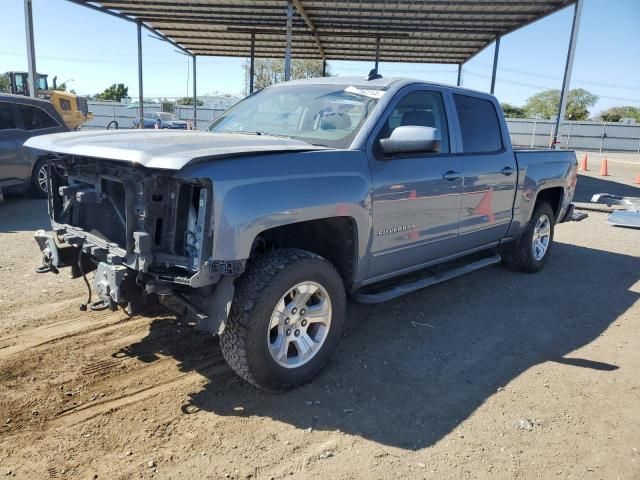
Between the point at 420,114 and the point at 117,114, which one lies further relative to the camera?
the point at 117,114

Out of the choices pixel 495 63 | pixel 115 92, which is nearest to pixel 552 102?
pixel 115 92

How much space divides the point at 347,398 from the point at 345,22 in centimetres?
1346

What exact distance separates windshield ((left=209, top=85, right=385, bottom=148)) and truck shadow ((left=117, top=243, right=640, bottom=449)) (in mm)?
1685

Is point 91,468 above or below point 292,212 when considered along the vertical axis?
below

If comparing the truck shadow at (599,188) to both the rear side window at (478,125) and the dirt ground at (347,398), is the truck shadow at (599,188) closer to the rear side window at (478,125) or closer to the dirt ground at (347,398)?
the rear side window at (478,125)

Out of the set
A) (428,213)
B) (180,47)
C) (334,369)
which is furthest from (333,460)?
(180,47)

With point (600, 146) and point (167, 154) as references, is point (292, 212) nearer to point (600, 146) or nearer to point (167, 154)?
point (167, 154)

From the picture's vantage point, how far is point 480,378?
3.79 metres

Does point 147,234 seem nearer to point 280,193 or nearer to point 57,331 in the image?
point 280,193

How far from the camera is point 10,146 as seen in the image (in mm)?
8758

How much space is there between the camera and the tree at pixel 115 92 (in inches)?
2837

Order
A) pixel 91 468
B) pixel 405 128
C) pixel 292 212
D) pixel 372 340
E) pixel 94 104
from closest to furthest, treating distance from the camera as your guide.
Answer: pixel 91 468, pixel 292 212, pixel 405 128, pixel 372 340, pixel 94 104

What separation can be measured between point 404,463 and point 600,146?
139 ft

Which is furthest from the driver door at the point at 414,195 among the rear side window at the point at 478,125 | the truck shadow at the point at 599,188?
the truck shadow at the point at 599,188
